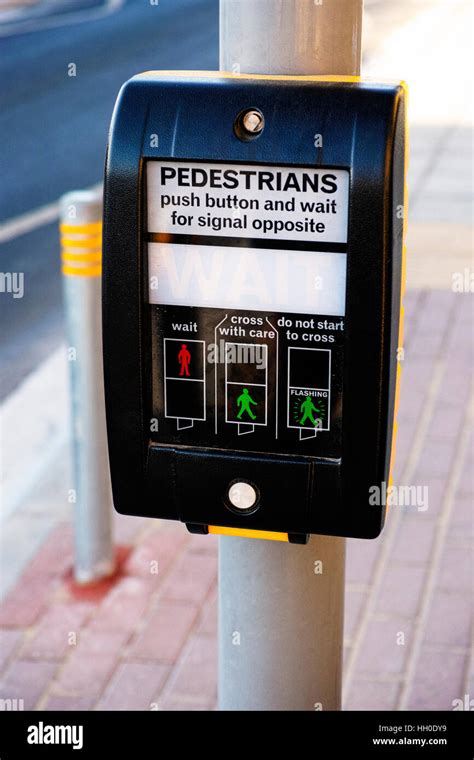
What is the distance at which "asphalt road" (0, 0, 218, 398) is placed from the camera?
743cm

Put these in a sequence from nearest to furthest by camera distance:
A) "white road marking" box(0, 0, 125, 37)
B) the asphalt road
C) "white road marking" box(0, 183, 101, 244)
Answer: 1. the asphalt road
2. "white road marking" box(0, 183, 101, 244)
3. "white road marking" box(0, 0, 125, 37)

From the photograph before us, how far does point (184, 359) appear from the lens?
1.79 m

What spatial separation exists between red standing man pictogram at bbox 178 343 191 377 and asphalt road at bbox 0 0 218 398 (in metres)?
4.62

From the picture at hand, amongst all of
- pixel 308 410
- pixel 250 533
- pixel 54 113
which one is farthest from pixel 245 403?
pixel 54 113

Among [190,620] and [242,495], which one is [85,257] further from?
[242,495]

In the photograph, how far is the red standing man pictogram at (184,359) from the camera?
1788mm

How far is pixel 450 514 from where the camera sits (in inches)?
190

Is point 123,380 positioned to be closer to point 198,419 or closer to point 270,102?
point 198,419

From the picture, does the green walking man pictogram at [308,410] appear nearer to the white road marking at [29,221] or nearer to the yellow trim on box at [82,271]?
the yellow trim on box at [82,271]

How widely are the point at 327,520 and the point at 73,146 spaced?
10.1 m

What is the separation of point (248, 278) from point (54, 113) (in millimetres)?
11710

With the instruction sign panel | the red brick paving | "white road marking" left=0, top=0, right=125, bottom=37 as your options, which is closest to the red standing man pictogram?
the instruction sign panel

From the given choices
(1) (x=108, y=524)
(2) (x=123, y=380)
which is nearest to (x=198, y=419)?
(2) (x=123, y=380)

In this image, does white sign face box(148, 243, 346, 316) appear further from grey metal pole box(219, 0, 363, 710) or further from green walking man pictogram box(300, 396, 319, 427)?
grey metal pole box(219, 0, 363, 710)
